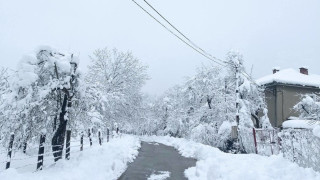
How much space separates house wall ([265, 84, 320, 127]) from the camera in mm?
36094

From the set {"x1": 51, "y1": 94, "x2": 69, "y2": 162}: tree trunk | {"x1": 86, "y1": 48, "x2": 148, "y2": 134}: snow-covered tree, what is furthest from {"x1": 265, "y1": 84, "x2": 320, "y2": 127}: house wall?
{"x1": 51, "y1": 94, "x2": 69, "y2": 162}: tree trunk

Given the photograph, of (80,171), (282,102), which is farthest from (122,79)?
(80,171)

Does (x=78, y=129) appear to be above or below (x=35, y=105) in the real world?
below

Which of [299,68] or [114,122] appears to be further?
[299,68]

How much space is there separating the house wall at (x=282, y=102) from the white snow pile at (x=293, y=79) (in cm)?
67

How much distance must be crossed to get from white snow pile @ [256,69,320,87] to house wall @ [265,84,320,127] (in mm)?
670

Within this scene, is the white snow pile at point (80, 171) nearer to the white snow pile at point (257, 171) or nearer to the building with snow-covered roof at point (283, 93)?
the white snow pile at point (257, 171)

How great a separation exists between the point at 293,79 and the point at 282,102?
3.37 meters

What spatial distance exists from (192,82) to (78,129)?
29329mm

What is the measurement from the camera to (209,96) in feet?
118

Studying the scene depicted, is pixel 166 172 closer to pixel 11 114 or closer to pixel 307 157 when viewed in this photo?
pixel 307 157

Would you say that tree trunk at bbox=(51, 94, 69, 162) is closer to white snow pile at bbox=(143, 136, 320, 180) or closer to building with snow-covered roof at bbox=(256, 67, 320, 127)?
white snow pile at bbox=(143, 136, 320, 180)

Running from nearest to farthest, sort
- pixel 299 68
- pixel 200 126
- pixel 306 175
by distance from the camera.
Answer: pixel 306 175 < pixel 200 126 < pixel 299 68

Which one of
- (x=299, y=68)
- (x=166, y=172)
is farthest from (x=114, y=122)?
(x=299, y=68)
